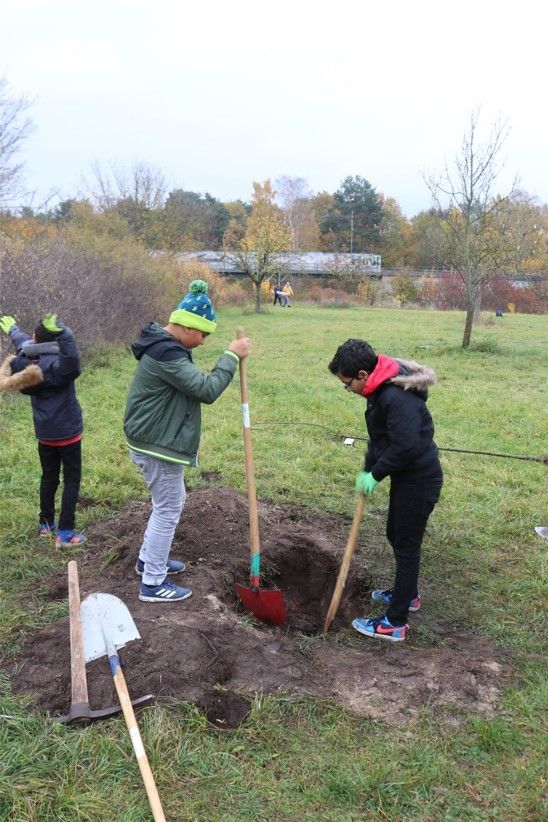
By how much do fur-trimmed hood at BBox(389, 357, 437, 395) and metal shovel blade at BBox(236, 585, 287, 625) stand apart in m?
1.58

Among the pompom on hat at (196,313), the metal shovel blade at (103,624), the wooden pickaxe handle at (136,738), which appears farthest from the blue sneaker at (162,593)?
the pompom on hat at (196,313)

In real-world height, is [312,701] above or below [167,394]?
below

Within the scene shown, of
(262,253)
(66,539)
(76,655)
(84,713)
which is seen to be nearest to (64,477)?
(66,539)

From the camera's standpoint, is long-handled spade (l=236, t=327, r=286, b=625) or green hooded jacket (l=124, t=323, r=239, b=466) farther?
long-handled spade (l=236, t=327, r=286, b=625)

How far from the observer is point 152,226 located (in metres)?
35.4

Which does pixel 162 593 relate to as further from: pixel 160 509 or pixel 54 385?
pixel 54 385

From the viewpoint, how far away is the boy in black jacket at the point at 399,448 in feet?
11.5

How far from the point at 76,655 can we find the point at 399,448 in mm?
1984

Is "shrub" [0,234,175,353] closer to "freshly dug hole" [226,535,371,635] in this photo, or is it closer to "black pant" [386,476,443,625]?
"freshly dug hole" [226,535,371,635]

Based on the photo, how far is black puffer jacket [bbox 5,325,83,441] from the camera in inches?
182

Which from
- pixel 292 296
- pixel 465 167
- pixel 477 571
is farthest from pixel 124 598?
pixel 292 296

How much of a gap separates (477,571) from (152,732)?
9.20ft

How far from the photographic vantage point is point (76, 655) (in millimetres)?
3184

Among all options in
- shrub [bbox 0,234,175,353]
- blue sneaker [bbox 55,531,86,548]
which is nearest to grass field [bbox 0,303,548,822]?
blue sneaker [bbox 55,531,86,548]
